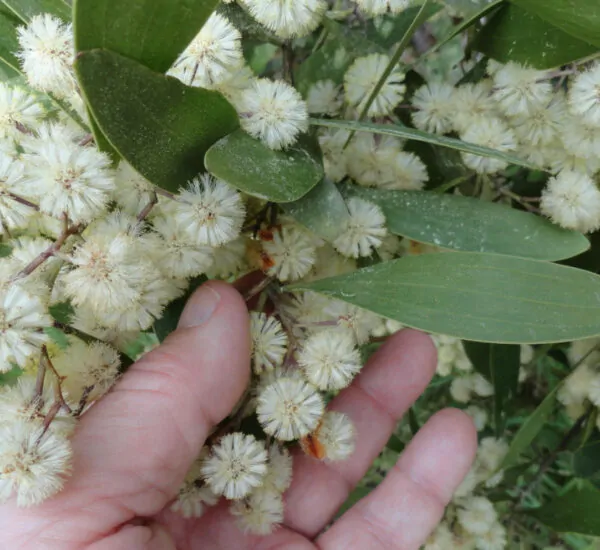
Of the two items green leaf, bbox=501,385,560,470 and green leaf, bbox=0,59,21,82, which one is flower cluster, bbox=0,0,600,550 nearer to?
green leaf, bbox=0,59,21,82

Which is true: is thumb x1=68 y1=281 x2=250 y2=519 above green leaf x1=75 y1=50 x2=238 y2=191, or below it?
below

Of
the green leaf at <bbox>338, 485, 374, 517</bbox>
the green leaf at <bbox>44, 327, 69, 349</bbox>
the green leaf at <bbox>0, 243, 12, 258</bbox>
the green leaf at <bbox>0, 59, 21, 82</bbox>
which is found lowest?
the green leaf at <bbox>338, 485, 374, 517</bbox>

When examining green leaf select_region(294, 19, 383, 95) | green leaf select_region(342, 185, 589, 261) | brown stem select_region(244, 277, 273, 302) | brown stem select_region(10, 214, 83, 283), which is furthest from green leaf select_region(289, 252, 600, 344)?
green leaf select_region(294, 19, 383, 95)

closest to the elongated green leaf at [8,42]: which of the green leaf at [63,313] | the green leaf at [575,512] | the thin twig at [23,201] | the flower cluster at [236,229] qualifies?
the flower cluster at [236,229]

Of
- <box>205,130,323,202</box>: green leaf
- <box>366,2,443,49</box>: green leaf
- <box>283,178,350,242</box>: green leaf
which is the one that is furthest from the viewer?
<box>366,2,443,49</box>: green leaf

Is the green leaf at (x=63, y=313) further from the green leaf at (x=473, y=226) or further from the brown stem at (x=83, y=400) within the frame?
the green leaf at (x=473, y=226)

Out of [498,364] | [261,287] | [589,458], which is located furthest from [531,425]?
[261,287]
